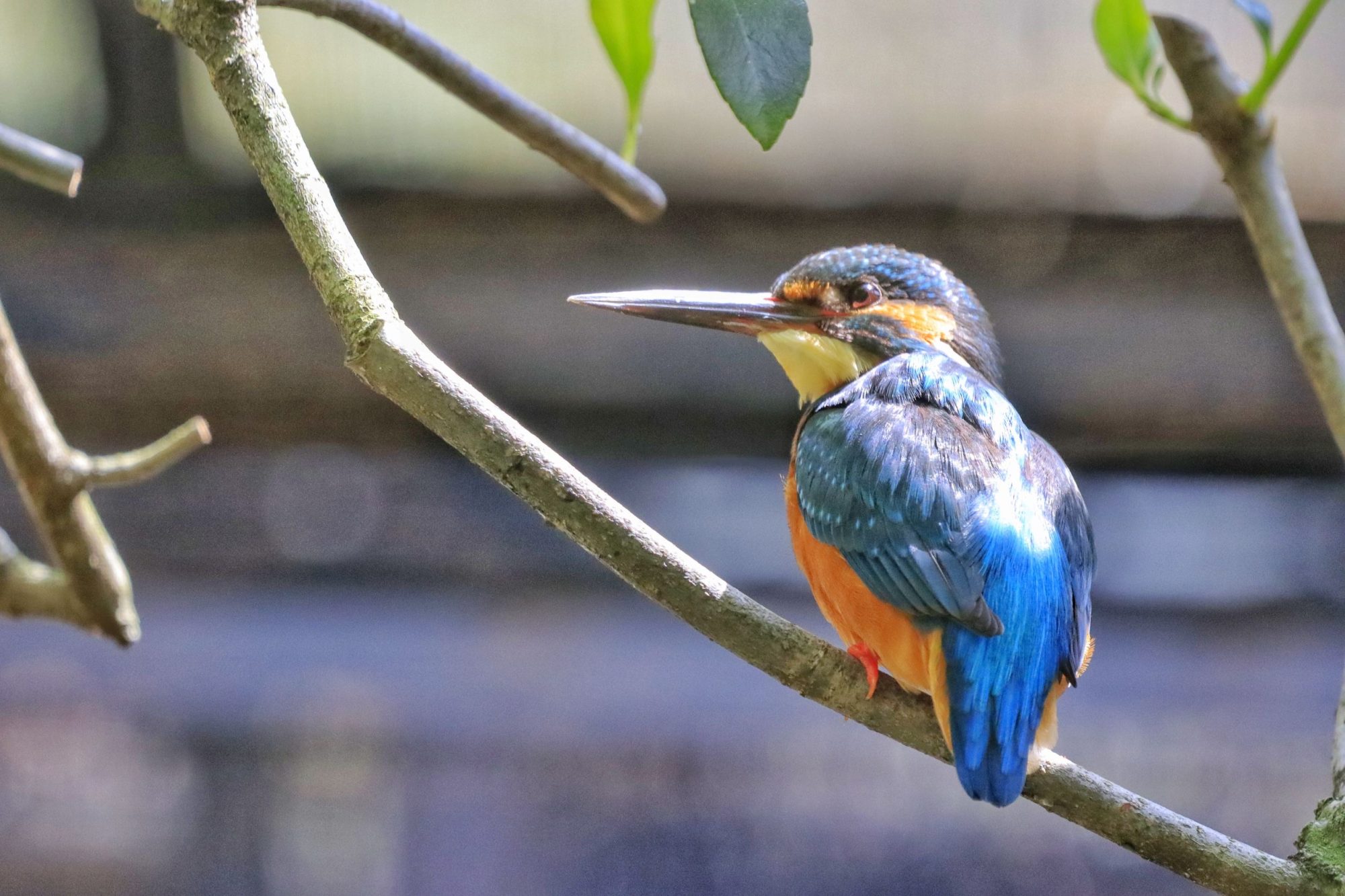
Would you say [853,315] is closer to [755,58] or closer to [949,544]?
[949,544]

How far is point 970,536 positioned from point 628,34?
1.17 feet

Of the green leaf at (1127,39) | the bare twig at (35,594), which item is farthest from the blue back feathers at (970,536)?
the bare twig at (35,594)

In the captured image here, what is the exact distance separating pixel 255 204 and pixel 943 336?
3.74ft

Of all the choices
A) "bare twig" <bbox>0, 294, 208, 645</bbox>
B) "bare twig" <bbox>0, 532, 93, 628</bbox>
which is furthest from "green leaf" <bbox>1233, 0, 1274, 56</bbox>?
"bare twig" <bbox>0, 532, 93, 628</bbox>

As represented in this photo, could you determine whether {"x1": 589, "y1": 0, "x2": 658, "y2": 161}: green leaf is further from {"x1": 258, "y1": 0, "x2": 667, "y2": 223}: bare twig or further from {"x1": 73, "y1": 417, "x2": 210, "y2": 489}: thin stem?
{"x1": 73, "y1": 417, "x2": 210, "y2": 489}: thin stem

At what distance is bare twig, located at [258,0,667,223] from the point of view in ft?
2.50

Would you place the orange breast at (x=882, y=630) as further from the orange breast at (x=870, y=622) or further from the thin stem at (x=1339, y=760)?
the thin stem at (x=1339, y=760)

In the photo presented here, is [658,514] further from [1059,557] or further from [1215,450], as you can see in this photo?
[1059,557]

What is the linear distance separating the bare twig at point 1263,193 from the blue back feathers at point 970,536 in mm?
174

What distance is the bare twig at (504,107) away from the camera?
0.76m

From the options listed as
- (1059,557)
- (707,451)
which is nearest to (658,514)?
(707,451)

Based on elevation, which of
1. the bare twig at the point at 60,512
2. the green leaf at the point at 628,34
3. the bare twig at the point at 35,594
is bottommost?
the bare twig at the point at 35,594

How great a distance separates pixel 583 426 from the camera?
195 centimetres

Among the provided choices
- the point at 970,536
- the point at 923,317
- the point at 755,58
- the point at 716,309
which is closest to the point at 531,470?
the point at 755,58
